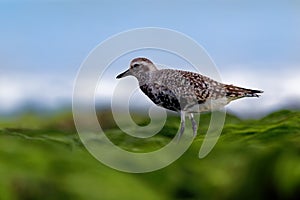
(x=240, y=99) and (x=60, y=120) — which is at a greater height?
(x=60, y=120)

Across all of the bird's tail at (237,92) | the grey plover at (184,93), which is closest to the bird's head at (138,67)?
the grey plover at (184,93)

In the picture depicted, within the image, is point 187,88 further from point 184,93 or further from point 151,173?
point 151,173

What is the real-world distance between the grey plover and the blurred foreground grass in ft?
0.22

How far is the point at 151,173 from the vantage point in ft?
4.33

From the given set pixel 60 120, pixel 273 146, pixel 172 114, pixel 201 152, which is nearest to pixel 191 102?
pixel 172 114

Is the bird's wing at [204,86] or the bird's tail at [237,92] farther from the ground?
the bird's wing at [204,86]

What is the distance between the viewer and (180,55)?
1.38 meters

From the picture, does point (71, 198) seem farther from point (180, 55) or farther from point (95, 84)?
point (180, 55)

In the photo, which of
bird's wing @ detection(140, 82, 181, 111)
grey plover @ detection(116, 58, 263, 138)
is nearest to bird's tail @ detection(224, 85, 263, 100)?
grey plover @ detection(116, 58, 263, 138)

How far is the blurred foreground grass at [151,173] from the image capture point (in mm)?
1225

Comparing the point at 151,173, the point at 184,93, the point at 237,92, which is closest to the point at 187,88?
the point at 184,93

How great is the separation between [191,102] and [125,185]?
338mm

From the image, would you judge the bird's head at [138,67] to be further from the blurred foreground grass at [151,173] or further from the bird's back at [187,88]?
the blurred foreground grass at [151,173]

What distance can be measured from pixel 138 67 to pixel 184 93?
0.16m
